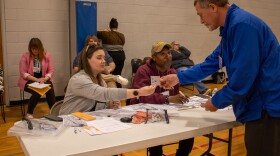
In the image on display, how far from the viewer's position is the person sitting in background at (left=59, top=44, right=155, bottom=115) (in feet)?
7.48

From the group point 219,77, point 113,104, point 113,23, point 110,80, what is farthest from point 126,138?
point 219,77

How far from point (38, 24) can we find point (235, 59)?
15.1 ft

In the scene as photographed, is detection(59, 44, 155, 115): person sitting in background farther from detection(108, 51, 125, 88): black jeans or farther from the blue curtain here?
detection(108, 51, 125, 88): black jeans

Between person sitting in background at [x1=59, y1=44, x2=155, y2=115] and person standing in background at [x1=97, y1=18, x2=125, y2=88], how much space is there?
328cm

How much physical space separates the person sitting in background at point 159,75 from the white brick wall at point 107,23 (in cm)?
338

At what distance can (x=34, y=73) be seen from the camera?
4.89 metres

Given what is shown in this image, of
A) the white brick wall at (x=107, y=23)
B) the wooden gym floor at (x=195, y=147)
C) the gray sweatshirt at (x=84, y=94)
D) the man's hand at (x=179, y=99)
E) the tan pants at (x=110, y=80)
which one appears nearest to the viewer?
the gray sweatshirt at (x=84, y=94)

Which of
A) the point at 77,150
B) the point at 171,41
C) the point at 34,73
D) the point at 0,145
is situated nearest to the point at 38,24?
the point at 34,73

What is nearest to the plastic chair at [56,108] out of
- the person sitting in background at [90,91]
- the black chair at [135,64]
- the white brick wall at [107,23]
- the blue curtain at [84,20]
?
the person sitting in background at [90,91]

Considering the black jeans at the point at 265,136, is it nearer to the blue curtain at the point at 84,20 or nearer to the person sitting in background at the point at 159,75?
the person sitting in background at the point at 159,75

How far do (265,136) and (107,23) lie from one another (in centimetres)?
500

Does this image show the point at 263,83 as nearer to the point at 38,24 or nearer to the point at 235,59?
the point at 235,59

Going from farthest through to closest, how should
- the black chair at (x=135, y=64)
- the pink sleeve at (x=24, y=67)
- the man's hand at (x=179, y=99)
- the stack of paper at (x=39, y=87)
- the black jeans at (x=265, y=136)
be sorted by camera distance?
1. the black chair at (x=135, y=64)
2. the pink sleeve at (x=24, y=67)
3. the stack of paper at (x=39, y=87)
4. the man's hand at (x=179, y=99)
5. the black jeans at (x=265, y=136)

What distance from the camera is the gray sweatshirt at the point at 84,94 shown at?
2277 millimetres
